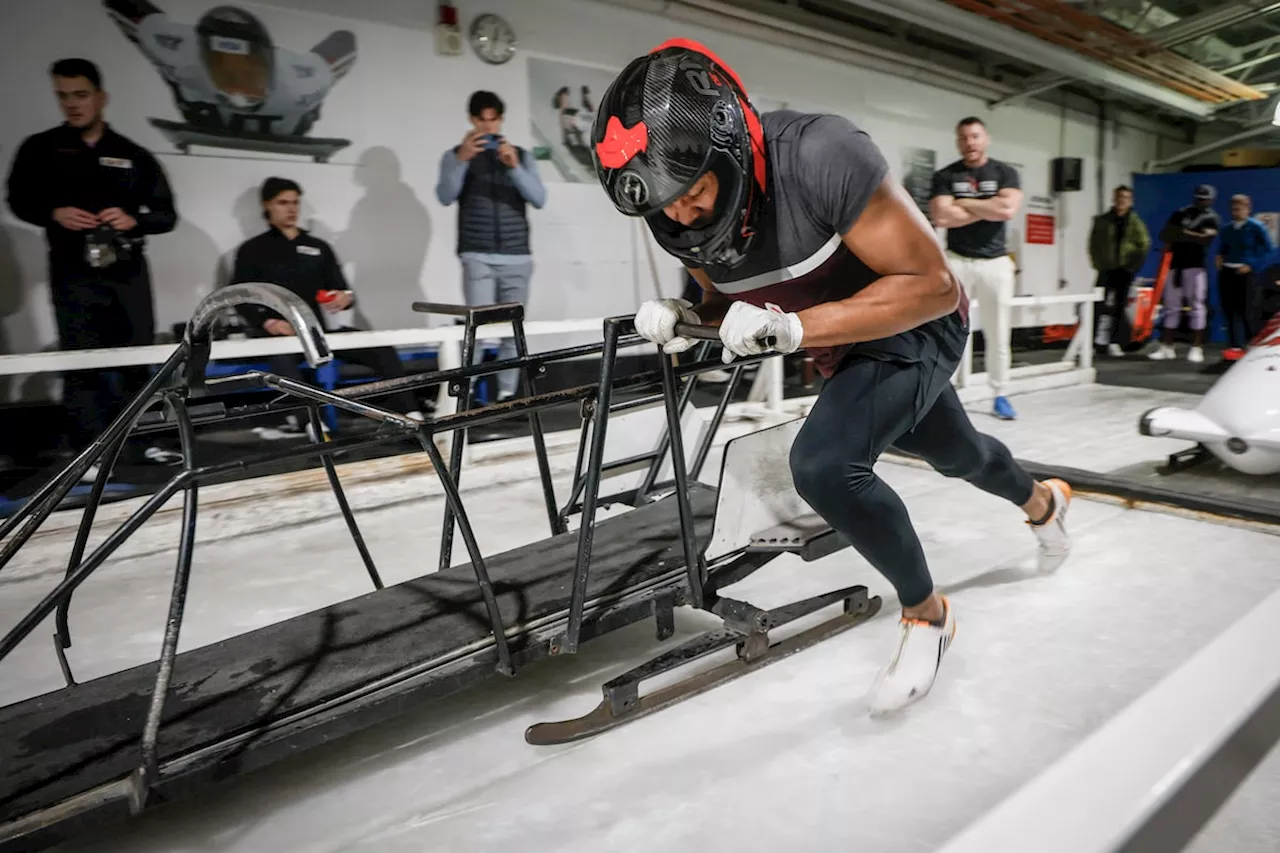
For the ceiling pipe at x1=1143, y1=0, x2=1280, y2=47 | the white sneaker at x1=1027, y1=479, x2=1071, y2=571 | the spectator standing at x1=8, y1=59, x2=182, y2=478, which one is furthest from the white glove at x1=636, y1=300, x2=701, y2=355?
the ceiling pipe at x1=1143, y1=0, x2=1280, y2=47

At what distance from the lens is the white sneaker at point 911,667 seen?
1.69 metres

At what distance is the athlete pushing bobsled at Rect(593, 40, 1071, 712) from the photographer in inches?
58.1

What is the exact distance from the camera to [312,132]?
4.45m

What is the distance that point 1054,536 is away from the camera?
7.95 ft

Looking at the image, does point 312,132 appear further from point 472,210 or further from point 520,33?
point 520,33

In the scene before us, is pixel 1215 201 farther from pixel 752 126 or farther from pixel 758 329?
pixel 758 329

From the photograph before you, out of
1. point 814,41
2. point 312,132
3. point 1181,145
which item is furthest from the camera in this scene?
point 1181,145

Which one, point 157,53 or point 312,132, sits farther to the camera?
point 312,132

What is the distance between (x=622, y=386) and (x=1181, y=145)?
50.2 ft

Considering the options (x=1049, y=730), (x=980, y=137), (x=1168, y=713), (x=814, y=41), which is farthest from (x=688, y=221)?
(x=814, y=41)

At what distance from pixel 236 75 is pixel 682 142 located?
3682mm

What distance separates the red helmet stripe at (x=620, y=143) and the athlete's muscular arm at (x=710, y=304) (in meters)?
0.47

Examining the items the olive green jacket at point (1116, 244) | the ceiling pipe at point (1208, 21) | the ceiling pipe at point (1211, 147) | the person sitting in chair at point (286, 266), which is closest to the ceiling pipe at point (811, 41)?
the ceiling pipe at point (1208, 21)

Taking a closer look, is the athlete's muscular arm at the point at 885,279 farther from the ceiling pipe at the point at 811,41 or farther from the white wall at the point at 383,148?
the ceiling pipe at the point at 811,41
